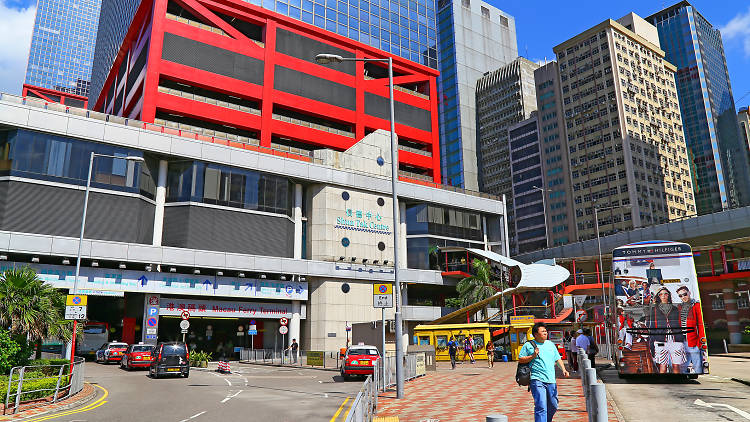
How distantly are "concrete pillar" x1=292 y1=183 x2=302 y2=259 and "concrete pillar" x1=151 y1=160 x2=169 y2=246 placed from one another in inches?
465

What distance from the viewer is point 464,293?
54.8m

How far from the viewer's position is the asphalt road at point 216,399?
14.7m

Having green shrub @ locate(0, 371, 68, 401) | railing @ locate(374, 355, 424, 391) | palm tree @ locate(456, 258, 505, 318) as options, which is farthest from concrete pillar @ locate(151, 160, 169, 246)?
palm tree @ locate(456, 258, 505, 318)

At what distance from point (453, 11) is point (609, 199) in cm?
6116

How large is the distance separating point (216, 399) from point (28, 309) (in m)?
7.82

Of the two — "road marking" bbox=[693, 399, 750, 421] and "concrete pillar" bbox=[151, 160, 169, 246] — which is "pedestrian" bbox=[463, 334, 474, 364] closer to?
"road marking" bbox=[693, 399, 750, 421]

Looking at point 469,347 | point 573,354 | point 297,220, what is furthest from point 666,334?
point 297,220

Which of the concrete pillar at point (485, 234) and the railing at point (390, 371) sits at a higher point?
the concrete pillar at point (485, 234)

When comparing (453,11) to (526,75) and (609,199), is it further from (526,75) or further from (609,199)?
(609,199)

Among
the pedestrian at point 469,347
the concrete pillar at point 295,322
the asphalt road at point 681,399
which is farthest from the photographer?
the concrete pillar at point 295,322

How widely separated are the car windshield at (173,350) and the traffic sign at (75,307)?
6.77 meters

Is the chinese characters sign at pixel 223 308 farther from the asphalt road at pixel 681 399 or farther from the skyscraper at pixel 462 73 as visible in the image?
the skyscraper at pixel 462 73

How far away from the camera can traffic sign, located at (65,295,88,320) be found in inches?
837

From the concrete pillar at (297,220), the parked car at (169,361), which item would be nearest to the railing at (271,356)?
the concrete pillar at (297,220)
